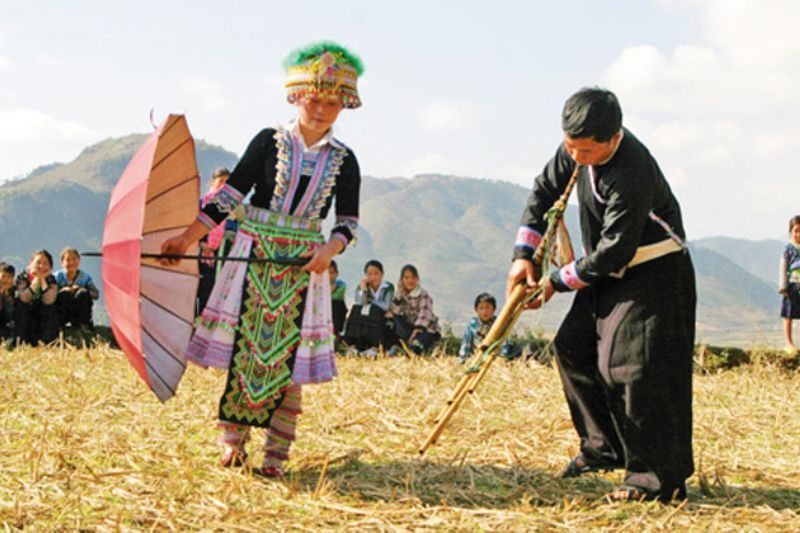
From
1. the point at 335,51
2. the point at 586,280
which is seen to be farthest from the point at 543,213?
the point at 335,51

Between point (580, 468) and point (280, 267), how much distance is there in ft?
6.03

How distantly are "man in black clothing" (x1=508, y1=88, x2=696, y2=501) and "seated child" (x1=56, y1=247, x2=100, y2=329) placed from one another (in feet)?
27.4

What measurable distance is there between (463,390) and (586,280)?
78cm

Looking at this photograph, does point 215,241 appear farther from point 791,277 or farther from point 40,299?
point 791,277

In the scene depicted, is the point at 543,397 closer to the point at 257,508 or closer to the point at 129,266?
the point at 257,508

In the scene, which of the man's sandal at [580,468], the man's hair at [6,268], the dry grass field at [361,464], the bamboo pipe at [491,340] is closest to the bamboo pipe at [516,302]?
the bamboo pipe at [491,340]

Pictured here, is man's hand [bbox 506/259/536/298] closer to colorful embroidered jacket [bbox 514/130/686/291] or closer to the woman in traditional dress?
colorful embroidered jacket [bbox 514/130/686/291]

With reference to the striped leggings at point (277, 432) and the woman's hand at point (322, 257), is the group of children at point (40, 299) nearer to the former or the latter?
the striped leggings at point (277, 432)

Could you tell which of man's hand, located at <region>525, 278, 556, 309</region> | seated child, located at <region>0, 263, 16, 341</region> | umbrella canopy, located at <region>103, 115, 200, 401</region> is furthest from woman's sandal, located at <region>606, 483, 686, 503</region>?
seated child, located at <region>0, 263, 16, 341</region>

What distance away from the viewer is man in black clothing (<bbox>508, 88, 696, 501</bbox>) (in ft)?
14.0

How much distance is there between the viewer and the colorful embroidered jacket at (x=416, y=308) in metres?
11.9

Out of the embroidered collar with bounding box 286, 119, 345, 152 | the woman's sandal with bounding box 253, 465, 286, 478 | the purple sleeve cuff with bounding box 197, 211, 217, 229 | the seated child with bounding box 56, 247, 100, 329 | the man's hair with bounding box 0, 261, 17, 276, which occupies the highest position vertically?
the embroidered collar with bounding box 286, 119, 345, 152

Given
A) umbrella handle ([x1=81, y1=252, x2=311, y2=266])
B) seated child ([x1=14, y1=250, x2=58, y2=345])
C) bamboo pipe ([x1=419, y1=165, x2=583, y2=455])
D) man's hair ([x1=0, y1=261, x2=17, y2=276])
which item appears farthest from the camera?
man's hair ([x1=0, y1=261, x2=17, y2=276])

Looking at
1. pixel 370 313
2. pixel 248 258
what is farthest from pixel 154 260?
pixel 370 313
